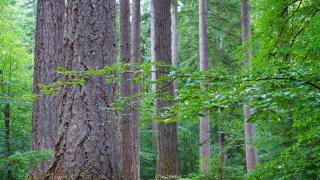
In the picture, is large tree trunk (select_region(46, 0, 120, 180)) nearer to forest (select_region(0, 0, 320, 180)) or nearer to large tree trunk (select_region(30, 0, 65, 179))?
forest (select_region(0, 0, 320, 180))

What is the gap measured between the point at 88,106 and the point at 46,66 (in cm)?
343

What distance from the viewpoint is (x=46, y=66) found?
700cm

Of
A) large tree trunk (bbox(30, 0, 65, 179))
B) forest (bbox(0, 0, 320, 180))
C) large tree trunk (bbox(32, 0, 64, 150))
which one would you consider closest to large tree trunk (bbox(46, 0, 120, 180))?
forest (bbox(0, 0, 320, 180))

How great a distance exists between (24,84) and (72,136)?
8.60 m

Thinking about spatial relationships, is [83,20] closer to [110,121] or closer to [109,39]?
[109,39]

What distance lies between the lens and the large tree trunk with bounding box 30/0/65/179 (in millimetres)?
6773

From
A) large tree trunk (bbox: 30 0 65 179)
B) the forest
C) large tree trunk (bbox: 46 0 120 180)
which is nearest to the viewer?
the forest

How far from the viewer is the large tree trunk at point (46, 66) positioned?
6773 millimetres

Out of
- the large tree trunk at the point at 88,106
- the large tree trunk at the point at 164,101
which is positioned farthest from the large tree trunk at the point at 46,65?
the large tree trunk at the point at 88,106

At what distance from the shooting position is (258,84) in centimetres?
284

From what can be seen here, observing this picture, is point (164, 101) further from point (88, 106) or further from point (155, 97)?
point (155, 97)

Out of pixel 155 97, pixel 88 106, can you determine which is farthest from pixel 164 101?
pixel 155 97

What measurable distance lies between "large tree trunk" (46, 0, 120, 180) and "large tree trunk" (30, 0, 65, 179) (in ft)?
8.88

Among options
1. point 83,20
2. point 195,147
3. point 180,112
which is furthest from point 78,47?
point 195,147
